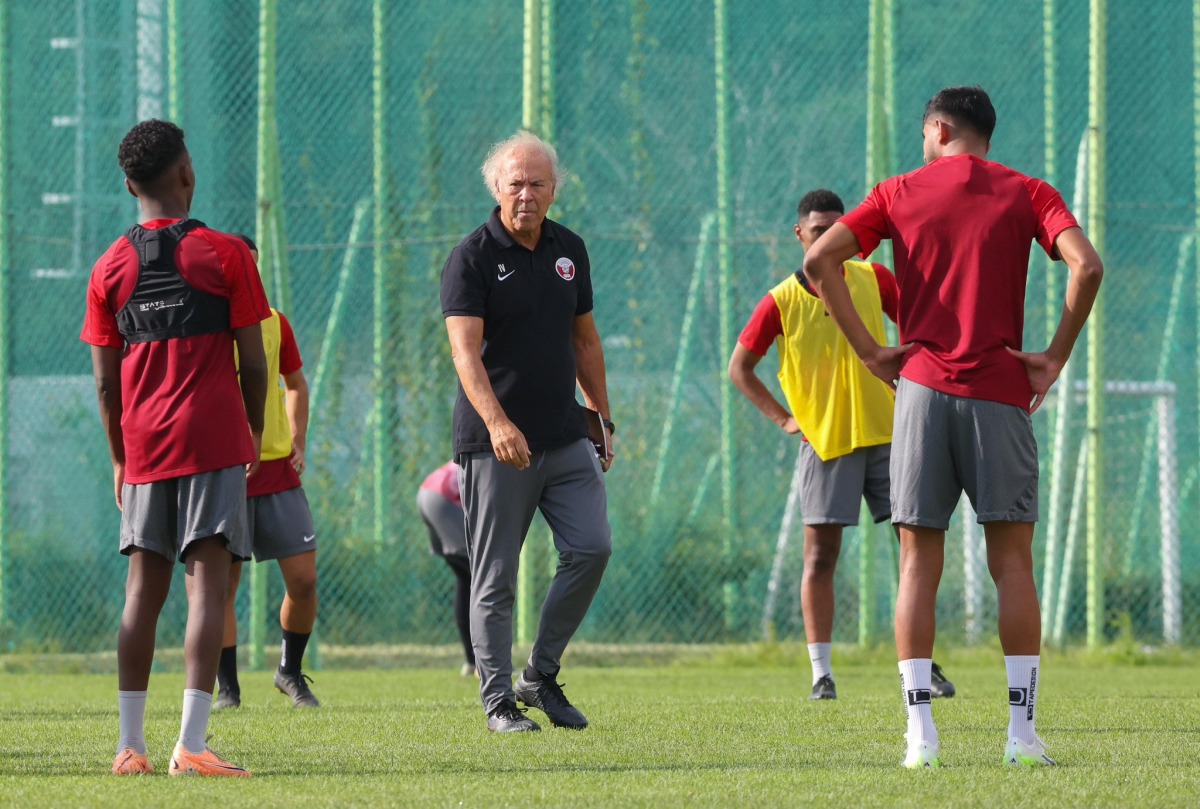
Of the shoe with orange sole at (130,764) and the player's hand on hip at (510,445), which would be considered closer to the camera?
the shoe with orange sole at (130,764)

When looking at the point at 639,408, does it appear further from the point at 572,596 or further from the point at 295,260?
the point at 572,596

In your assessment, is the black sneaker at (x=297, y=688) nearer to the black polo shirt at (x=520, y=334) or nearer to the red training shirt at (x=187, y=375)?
the black polo shirt at (x=520, y=334)

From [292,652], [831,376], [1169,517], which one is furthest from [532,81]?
[1169,517]

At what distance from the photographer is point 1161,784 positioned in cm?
414

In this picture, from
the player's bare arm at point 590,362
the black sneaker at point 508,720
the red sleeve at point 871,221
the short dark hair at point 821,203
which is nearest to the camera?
the red sleeve at point 871,221

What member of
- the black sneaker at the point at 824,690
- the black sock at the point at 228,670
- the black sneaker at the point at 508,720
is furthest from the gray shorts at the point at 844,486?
the black sock at the point at 228,670

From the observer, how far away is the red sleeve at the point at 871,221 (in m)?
4.70

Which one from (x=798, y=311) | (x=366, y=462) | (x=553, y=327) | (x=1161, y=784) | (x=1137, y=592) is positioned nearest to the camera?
(x=1161, y=784)

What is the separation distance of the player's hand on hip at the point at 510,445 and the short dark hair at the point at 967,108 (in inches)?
65.7

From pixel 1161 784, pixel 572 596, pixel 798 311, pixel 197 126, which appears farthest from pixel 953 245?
pixel 197 126

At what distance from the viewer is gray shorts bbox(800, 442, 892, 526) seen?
24.0 ft

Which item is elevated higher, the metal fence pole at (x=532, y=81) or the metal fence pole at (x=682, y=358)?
the metal fence pole at (x=532, y=81)

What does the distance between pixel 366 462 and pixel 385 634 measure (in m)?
1.17

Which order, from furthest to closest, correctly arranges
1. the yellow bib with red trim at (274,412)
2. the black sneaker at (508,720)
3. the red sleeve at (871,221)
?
the yellow bib with red trim at (274,412) < the black sneaker at (508,720) < the red sleeve at (871,221)
